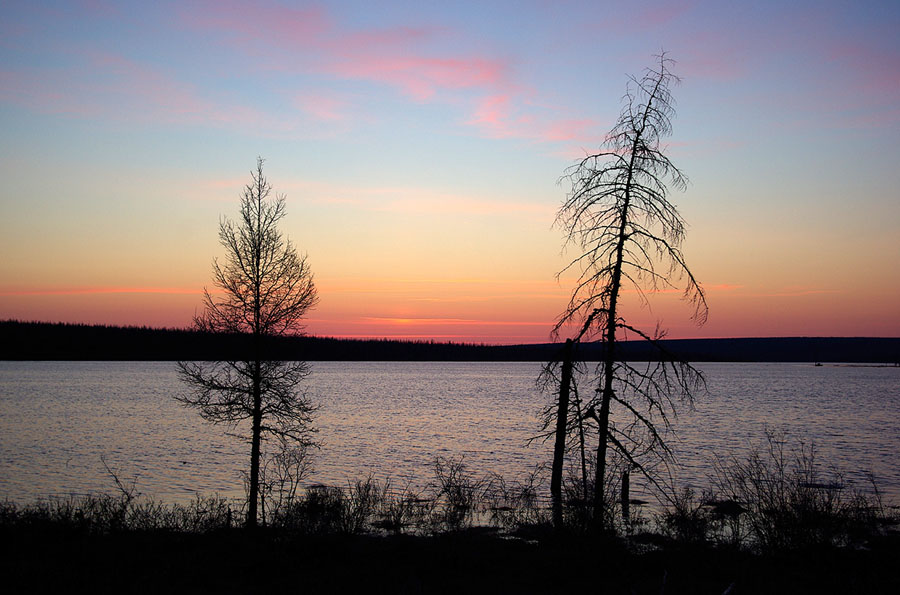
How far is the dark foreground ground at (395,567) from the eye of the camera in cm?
1277

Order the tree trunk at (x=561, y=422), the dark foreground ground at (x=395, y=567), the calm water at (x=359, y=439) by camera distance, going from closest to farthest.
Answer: the dark foreground ground at (x=395, y=567)
the tree trunk at (x=561, y=422)
the calm water at (x=359, y=439)

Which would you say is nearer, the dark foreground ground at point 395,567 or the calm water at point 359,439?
the dark foreground ground at point 395,567

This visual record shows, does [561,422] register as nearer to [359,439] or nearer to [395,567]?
[395,567]

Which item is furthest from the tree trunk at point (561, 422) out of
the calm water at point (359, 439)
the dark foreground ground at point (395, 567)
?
the calm water at point (359, 439)

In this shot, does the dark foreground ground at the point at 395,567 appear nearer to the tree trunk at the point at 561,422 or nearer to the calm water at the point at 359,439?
the tree trunk at the point at 561,422

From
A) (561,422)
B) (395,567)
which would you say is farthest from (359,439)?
(395,567)

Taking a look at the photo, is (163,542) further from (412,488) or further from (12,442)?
(12,442)

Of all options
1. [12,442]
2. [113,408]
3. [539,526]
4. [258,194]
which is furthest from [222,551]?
[113,408]

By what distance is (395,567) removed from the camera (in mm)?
14602

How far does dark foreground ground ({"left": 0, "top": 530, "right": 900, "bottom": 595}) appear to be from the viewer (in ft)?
41.9

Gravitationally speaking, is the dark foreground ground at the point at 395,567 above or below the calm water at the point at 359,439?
above

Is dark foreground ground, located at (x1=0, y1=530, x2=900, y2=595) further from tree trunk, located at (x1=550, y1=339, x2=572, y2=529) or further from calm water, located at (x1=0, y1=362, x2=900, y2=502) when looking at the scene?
calm water, located at (x1=0, y1=362, x2=900, y2=502)

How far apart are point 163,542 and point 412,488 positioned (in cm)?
1675

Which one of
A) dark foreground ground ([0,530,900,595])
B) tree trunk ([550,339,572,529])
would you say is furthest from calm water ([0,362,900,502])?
dark foreground ground ([0,530,900,595])
